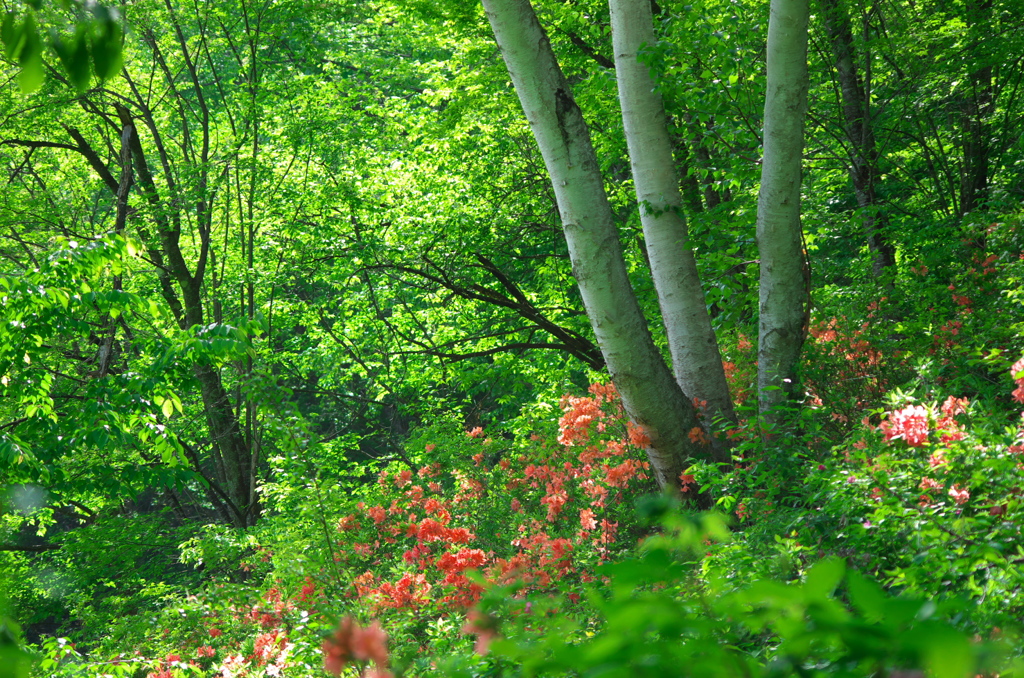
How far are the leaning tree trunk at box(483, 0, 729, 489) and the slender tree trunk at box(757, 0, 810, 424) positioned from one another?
2.28 feet

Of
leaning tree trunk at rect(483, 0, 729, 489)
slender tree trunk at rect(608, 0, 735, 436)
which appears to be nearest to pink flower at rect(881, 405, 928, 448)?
leaning tree trunk at rect(483, 0, 729, 489)

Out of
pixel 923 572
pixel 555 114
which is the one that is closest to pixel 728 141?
pixel 555 114

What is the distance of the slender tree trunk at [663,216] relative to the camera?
4777 millimetres

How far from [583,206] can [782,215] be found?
117 centimetres

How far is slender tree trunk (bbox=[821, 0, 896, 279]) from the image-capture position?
6.40 metres

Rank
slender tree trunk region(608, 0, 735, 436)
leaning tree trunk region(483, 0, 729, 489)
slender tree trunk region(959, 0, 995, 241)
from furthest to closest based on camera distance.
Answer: slender tree trunk region(959, 0, 995, 241) < slender tree trunk region(608, 0, 735, 436) < leaning tree trunk region(483, 0, 729, 489)

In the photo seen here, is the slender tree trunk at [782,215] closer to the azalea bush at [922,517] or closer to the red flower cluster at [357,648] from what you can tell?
the azalea bush at [922,517]

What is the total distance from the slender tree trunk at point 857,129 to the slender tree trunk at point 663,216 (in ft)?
5.58

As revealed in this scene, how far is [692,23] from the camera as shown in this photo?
4.84m

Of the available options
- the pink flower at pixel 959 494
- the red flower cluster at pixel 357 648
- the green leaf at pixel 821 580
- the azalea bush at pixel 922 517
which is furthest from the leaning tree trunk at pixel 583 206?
the green leaf at pixel 821 580

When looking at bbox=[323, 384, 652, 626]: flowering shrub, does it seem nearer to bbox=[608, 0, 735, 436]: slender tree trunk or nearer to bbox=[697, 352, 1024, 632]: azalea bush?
bbox=[608, 0, 735, 436]: slender tree trunk

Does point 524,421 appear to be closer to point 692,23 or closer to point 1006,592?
point 692,23

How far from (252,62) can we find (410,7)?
8.53 ft

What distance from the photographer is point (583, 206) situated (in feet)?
14.6
